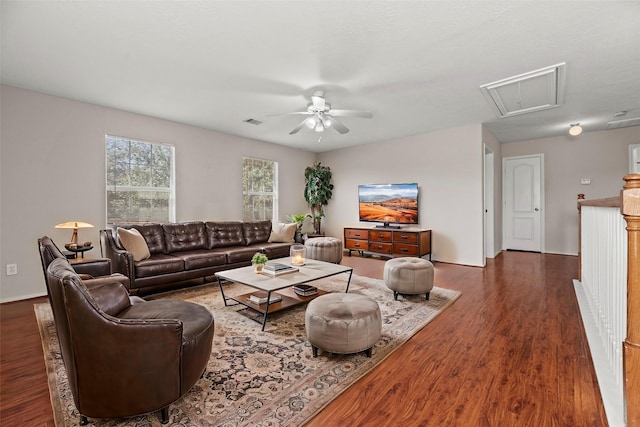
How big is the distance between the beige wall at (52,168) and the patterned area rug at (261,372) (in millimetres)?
939

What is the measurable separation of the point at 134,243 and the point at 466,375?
3.83m

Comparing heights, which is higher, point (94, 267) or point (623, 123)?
point (623, 123)

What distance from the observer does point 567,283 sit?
4090 mm

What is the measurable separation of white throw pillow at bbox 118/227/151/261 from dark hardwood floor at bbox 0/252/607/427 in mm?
1100

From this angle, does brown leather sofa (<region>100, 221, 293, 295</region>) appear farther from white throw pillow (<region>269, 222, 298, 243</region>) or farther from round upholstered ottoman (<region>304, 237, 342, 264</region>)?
round upholstered ottoman (<region>304, 237, 342, 264</region>)

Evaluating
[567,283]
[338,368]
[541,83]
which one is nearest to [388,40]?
[541,83]

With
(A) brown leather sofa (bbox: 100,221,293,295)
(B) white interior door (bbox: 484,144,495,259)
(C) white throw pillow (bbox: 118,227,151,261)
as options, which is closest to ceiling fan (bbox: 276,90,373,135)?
(A) brown leather sofa (bbox: 100,221,293,295)

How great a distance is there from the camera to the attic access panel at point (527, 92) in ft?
10.5

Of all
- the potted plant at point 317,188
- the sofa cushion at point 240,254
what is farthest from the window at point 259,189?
the sofa cushion at point 240,254

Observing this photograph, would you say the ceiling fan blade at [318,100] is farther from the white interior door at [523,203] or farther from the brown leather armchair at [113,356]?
the white interior door at [523,203]

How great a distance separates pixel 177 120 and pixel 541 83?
521 centimetres

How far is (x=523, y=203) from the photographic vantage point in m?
6.75

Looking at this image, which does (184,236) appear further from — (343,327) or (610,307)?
(610,307)

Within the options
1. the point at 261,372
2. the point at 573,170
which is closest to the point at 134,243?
the point at 261,372
